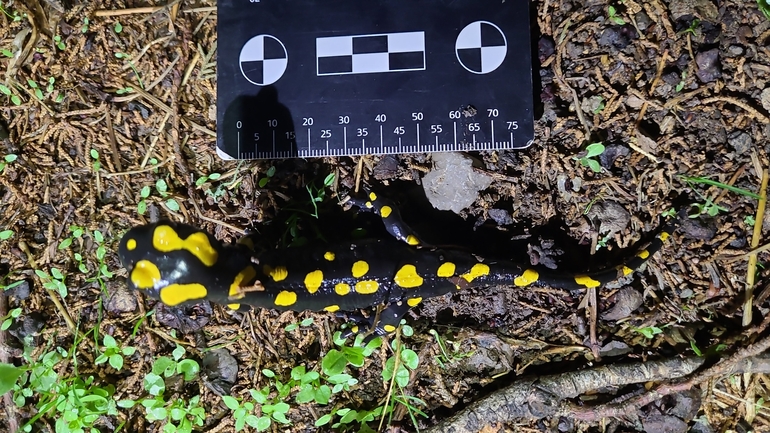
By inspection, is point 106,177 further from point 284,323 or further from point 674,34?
point 674,34

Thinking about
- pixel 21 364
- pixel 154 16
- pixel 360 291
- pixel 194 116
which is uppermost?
pixel 154 16

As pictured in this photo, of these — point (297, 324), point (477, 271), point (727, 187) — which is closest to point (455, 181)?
point (477, 271)

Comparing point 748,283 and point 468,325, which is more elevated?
point 748,283

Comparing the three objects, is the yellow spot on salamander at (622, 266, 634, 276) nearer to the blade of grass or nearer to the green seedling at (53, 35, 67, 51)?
the blade of grass

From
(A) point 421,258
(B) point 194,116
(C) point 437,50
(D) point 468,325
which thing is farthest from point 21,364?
(C) point 437,50

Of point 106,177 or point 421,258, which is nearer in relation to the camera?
point 421,258

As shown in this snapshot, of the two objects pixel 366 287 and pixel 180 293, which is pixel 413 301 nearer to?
pixel 366 287
